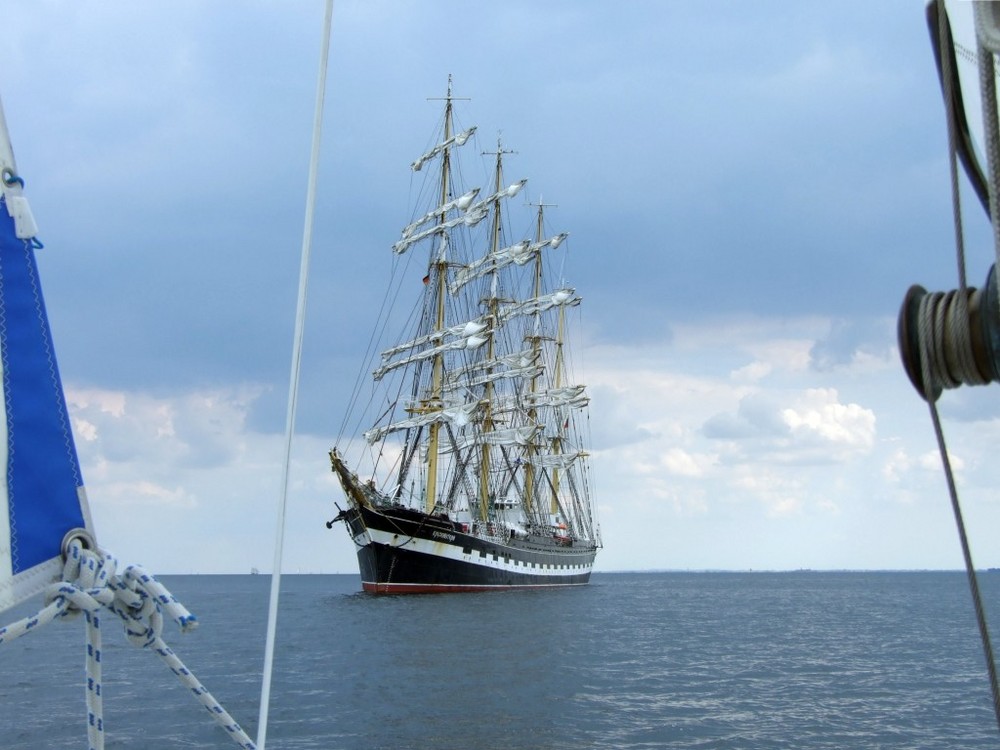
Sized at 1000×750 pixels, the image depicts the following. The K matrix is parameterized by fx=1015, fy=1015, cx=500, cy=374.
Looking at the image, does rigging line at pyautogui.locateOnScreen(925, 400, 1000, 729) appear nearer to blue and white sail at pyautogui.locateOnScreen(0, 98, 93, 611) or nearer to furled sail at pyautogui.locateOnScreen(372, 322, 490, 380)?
blue and white sail at pyautogui.locateOnScreen(0, 98, 93, 611)

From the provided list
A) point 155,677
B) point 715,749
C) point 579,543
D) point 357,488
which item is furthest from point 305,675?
point 579,543

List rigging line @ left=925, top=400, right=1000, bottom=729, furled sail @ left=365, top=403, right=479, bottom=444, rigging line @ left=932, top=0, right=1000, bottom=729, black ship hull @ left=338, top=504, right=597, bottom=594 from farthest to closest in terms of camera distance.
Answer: furled sail @ left=365, top=403, right=479, bottom=444
black ship hull @ left=338, top=504, right=597, bottom=594
rigging line @ left=925, top=400, right=1000, bottom=729
rigging line @ left=932, top=0, right=1000, bottom=729

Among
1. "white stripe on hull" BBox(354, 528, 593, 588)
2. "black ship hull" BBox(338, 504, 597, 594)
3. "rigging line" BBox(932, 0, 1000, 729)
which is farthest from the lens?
"white stripe on hull" BBox(354, 528, 593, 588)

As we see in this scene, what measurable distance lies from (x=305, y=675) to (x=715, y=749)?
12980 millimetres

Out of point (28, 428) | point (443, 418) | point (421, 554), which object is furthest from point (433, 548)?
point (28, 428)

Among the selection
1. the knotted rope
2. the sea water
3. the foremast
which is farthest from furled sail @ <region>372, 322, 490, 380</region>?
the knotted rope

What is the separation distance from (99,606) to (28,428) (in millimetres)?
578

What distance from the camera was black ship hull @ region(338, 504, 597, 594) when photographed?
161ft

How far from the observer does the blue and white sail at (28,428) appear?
2.95 metres

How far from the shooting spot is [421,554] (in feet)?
165

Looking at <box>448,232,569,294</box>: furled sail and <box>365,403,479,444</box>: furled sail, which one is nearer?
<box>365,403,479,444</box>: furled sail

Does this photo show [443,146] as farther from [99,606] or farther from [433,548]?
[99,606]

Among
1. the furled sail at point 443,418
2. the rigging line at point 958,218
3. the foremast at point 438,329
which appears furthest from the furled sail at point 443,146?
the rigging line at point 958,218

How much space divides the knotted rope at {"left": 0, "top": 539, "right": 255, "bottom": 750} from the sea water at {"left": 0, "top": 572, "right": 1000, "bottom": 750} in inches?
561
